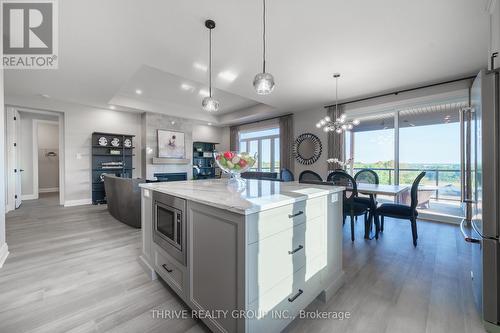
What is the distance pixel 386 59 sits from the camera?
10.2 feet

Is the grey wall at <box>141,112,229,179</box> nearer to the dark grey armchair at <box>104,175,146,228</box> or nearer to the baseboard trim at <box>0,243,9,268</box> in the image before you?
the dark grey armchair at <box>104,175,146,228</box>

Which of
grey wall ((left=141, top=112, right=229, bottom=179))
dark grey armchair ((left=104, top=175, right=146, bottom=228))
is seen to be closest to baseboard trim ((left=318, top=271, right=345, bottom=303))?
dark grey armchair ((left=104, top=175, right=146, bottom=228))

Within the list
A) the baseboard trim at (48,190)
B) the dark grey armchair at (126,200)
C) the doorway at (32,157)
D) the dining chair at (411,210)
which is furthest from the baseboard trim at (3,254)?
the baseboard trim at (48,190)

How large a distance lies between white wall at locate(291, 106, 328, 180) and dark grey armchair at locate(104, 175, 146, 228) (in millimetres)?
4463

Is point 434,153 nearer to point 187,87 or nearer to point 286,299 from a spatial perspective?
point 286,299

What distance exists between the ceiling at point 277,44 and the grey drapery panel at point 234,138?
3954 millimetres

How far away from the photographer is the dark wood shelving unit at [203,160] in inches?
318

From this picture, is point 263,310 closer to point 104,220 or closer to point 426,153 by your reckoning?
point 104,220

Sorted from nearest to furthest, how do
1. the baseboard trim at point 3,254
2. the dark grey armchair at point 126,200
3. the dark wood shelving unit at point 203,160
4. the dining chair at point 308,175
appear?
the baseboard trim at point 3,254, the dark grey armchair at point 126,200, the dining chair at point 308,175, the dark wood shelving unit at point 203,160

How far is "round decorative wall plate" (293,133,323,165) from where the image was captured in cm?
587

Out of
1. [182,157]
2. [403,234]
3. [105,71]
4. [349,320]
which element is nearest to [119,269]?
[349,320]

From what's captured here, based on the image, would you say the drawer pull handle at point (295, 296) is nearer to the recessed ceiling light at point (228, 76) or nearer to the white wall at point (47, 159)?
the recessed ceiling light at point (228, 76)

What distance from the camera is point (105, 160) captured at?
20.0 ft

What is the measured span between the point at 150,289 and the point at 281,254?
1340mm
